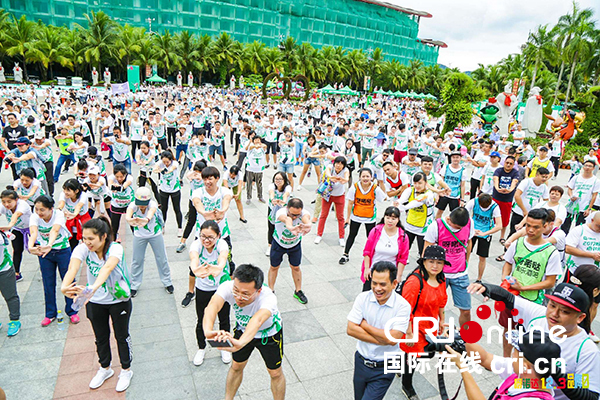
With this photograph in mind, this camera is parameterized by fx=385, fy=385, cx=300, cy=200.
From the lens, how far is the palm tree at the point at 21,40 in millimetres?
37812

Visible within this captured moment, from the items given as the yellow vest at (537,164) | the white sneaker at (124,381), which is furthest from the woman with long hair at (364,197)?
the yellow vest at (537,164)

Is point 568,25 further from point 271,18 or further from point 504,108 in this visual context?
point 271,18

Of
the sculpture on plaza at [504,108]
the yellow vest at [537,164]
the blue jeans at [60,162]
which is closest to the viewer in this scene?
the yellow vest at [537,164]

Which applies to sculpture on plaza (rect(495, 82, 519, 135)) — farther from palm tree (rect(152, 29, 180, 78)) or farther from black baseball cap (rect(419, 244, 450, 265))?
palm tree (rect(152, 29, 180, 78))

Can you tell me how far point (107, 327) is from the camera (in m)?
4.00

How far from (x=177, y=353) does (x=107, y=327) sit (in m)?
0.93

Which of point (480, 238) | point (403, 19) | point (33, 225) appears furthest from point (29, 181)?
point (403, 19)

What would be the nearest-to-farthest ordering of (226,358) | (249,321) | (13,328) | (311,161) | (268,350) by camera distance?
(249,321), (268,350), (226,358), (13,328), (311,161)

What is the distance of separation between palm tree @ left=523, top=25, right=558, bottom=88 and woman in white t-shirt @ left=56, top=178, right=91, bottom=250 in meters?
40.5

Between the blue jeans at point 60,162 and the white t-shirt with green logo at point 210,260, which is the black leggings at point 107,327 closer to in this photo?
the white t-shirt with green logo at point 210,260

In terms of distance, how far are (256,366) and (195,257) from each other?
1.46 metres

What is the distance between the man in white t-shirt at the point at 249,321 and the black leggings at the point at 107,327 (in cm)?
123

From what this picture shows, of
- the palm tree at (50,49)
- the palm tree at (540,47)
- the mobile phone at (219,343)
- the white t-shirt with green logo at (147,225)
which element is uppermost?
the palm tree at (540,47)

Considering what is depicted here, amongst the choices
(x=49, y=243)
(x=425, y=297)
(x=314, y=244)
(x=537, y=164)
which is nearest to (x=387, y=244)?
(x=425, y=297)
